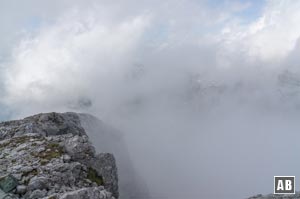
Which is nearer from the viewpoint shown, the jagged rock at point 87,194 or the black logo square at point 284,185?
the jagged rock at point 87,194

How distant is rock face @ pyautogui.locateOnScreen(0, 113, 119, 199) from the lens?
885 inches

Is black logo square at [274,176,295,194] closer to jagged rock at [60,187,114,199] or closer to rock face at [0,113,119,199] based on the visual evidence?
A: rock face at [0,113,119,199]

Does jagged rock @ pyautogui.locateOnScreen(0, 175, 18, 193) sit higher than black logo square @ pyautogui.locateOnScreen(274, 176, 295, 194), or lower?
lower

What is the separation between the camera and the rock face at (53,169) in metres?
22.5

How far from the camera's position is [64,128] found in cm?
4862

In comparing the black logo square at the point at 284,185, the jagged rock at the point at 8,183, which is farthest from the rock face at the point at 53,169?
the black logo square at the point at 284,185

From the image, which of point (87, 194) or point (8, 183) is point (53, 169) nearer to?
point (8, 183)

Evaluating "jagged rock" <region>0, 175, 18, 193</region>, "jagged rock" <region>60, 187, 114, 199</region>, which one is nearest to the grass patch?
"jagged rock" <region>0, 175, 18, 193</region>

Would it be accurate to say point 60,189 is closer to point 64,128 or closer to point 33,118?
point 64,128

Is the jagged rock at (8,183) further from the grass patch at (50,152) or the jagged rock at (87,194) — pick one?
the jagged rock at (87,194)

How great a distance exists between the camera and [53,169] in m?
25.8

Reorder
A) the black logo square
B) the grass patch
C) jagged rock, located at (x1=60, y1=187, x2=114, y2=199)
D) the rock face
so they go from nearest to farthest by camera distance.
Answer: jagged rock, located at (x1=60, y1=187, x2=114, y2=199) < the rock face < the black logo square < the grass patch

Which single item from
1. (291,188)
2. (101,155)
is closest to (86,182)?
(101,155)

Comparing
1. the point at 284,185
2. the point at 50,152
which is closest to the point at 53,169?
the point at 50,152
